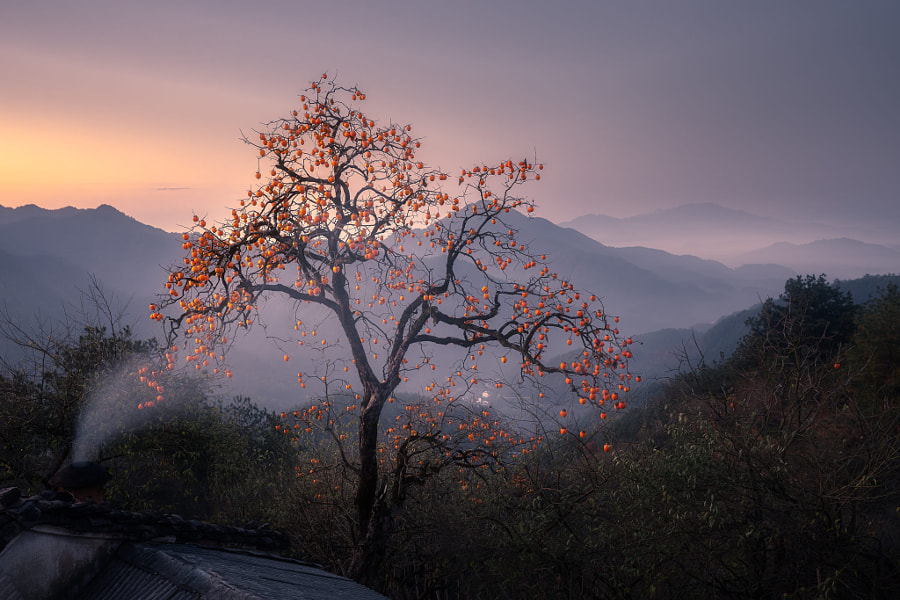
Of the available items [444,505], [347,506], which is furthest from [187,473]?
[444,505]

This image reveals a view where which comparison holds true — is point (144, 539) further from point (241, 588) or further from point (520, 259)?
point (520, 259)

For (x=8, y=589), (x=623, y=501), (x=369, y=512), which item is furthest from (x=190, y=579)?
(x=623, y=501)

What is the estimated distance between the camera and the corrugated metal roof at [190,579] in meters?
5.05

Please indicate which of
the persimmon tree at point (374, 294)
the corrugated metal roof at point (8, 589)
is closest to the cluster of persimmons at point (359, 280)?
the persimmon tree at point (374, 294)

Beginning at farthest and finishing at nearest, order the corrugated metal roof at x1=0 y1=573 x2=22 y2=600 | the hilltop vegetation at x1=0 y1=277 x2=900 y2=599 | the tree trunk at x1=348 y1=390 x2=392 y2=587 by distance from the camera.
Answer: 1. the tree trunk at x1=348 y1=390 x2=392 y2=587
2. the hilltop vegetation at x1=0 y1=277 x2=900 y2=599
3. the corrugated metal roof at x1=0 y1=573 x2=22 y2=600

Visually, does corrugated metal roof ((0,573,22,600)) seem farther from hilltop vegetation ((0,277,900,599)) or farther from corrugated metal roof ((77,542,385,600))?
hilltop vegetation ((0,277,900,599))

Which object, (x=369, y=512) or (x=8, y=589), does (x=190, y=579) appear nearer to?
(x=8, y=589)

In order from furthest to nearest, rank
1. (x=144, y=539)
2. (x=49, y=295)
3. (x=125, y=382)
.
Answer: (x=49, y=295), (x=125, y=382), (x=144, y=539)

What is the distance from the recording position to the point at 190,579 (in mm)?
5238

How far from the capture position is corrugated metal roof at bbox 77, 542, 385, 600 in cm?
505

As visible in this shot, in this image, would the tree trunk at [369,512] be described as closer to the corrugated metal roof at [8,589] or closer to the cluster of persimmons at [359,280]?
the cluster of persimmons at [359,280]

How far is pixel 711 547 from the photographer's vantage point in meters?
10.1

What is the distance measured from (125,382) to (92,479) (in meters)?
11.4

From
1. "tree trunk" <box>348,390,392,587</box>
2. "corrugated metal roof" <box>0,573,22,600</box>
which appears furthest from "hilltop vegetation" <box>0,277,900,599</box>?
"corrugated metal roof" <box>0,573,22,600</box>
